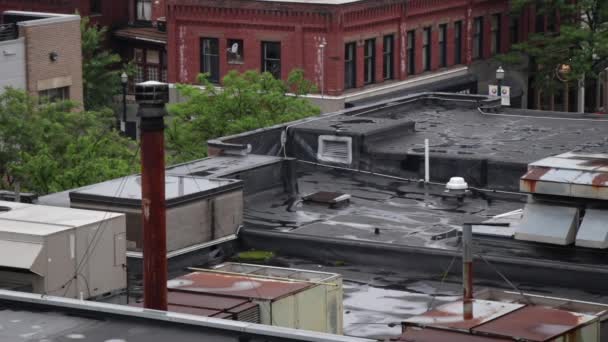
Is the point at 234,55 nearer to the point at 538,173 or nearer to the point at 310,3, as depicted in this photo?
the point at 310,3

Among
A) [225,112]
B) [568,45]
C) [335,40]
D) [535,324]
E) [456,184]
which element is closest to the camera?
[535,324]

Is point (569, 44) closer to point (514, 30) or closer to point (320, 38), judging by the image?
point (514, 30)

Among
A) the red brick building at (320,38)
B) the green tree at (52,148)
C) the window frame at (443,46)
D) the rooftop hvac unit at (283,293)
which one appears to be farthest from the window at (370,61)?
the rooftop hvac unit at (283,293)

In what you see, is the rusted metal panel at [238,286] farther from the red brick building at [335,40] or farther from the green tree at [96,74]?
the green tree at [96,74]

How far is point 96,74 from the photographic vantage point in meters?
80.6

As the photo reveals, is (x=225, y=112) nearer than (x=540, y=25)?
Yes

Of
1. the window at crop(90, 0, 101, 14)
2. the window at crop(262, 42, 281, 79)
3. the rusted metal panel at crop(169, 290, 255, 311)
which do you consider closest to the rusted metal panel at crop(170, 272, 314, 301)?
the rusted metal panel at crop(169, 290, 255, 311)

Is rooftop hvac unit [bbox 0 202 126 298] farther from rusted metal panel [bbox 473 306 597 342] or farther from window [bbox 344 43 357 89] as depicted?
window [bbox 344 43 357 89]

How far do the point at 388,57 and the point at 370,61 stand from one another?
1465mm

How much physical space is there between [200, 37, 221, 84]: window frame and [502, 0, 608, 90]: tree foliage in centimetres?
1563

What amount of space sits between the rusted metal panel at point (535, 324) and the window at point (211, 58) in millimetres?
54319

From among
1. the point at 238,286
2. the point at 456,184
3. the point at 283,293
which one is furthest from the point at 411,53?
the point at 283,293

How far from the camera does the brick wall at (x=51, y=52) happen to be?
57844 mm

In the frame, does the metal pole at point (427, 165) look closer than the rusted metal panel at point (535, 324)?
No
